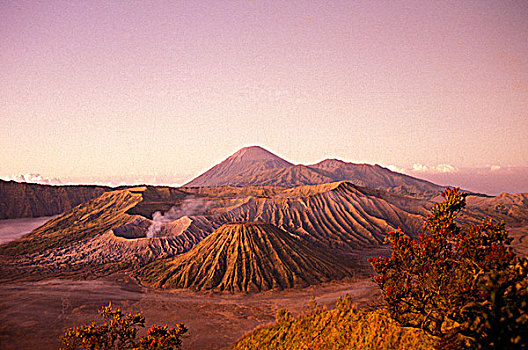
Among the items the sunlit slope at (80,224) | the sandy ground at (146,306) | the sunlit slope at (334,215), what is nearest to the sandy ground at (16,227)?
the sunlit slope at (80,224)

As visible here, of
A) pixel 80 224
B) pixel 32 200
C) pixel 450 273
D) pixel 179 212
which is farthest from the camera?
pixel 32 200

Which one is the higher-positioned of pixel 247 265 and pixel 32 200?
pixel 32 200

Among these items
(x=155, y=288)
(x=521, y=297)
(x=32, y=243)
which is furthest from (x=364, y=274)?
(x=32, y=243)

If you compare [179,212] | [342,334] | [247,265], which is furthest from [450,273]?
[179,212]

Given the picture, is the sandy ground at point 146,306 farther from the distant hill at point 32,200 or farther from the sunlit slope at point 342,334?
the distant hill at point 32,200

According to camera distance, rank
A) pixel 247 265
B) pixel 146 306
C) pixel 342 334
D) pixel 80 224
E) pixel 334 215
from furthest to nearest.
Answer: pixel 334 215, pixel 80 224, pixel 247 265, pixel 146 306, pixel 342 334

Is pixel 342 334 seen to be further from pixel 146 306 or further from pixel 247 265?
pixel 247 265

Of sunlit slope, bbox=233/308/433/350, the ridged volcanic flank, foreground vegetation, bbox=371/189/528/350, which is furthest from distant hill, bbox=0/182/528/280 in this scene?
foreground vegetation, bbox=371/189/528/350
